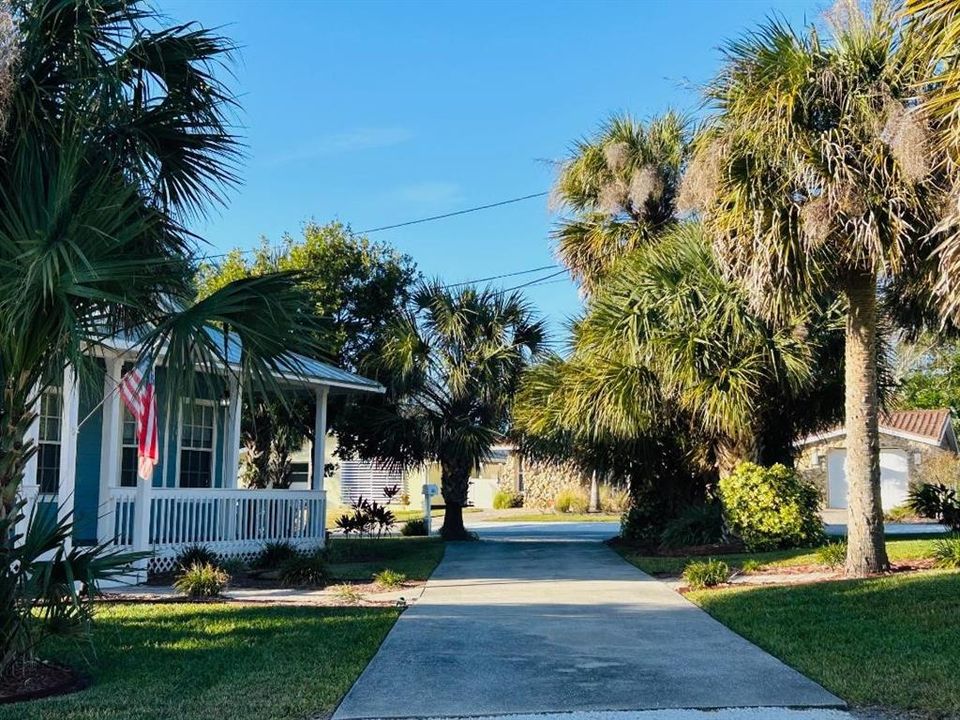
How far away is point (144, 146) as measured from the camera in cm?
823

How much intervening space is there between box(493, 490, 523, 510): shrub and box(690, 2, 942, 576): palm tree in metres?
29.9

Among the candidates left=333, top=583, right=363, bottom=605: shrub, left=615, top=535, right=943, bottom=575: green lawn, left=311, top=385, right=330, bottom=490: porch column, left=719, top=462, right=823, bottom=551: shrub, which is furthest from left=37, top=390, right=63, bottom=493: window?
left=719, top=462, right=823, bottom=551: shrub

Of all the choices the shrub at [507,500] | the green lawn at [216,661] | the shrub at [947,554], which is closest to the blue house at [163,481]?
the green lawn at [216,661]

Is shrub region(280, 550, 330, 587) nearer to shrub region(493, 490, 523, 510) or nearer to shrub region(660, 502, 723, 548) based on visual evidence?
shrub region(660, 502, 723, 548)

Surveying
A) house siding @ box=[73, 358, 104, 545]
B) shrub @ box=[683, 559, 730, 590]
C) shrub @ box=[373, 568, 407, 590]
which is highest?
house siding @ box=[73, 358, 104, 545]

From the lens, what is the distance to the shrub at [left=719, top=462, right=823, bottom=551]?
50.5ft

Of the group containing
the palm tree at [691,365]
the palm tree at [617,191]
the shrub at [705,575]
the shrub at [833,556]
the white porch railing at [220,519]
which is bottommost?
the shrub at [705,575]

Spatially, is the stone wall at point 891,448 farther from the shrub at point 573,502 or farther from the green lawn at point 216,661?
the green lawn at point 216,661

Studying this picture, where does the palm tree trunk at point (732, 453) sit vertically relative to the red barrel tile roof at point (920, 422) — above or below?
below

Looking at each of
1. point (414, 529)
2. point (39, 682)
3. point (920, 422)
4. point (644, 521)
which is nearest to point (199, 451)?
point (644, 521)

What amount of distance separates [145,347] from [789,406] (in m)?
12.8

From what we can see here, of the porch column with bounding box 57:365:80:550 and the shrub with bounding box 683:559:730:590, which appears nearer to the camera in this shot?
the porch column with bounding box 57:365:80:550

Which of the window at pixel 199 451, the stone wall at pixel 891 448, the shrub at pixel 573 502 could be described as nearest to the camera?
the window at pixel 199 451

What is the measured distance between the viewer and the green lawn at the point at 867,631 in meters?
6.62
